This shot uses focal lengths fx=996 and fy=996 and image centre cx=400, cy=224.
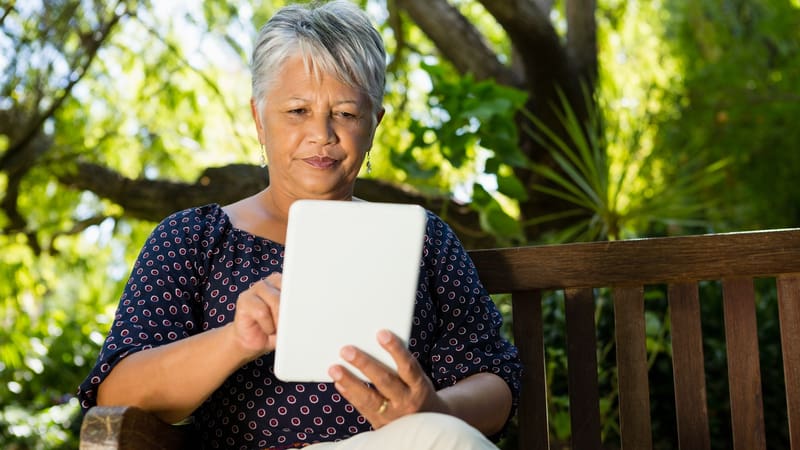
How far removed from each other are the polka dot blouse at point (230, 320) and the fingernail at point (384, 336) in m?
0.50

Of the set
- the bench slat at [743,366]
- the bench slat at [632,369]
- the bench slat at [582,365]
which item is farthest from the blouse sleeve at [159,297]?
the bench slat at [743,366]

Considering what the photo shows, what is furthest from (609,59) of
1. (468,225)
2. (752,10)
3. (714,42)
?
(468,225)

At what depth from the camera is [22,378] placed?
5.81m

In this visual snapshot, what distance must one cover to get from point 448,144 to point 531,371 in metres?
1.49

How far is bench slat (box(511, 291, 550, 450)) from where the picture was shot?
2.40 m

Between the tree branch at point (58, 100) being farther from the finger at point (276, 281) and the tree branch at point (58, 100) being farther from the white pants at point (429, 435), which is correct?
the white pants at point (429, 435)

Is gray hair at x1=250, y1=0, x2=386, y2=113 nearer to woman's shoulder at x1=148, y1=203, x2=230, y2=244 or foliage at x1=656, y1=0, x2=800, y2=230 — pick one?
woman's shoulder at x1=148, y1=203, x2=230, y2=244

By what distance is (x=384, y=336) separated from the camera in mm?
1539

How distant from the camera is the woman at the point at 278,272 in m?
1.82

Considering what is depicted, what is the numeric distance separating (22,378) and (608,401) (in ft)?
12.1

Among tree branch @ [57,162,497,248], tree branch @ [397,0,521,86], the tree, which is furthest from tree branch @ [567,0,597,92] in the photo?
tree branch @ [57,162,497,248]

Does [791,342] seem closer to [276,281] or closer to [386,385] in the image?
[386,385]

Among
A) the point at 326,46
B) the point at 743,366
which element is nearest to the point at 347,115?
the point at 326,46

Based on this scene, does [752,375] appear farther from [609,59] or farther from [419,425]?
[609,59]
